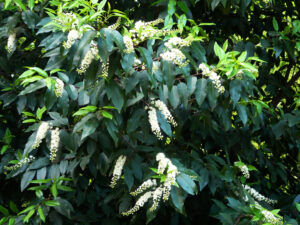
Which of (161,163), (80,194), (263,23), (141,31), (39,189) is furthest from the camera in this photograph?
(263,23)

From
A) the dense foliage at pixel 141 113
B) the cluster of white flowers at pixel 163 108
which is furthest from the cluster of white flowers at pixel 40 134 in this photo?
the cluster of white flowers at pixel 163 108

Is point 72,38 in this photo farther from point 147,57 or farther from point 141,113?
point 141,113

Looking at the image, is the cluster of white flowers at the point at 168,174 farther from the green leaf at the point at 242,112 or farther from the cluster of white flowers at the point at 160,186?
the green leaf at the point at 242,112

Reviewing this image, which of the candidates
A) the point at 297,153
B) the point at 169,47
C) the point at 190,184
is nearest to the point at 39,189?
the point at 190,184

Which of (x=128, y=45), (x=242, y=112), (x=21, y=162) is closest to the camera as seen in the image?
(x=128, y=45)

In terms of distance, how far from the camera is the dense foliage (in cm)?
214

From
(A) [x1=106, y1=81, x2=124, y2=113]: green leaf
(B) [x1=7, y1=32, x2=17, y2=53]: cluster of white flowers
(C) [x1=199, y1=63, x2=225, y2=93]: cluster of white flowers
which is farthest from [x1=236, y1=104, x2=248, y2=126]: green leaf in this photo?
(B) [x1=7, y1=32, x2=17, y2=53]: cluster of white flowers

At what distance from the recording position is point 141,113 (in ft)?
7.25

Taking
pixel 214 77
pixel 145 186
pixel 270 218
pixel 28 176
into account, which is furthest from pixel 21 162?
pixel 270 218

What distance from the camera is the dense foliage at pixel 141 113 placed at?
2.14 metres

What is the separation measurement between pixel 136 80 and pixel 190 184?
0.60m

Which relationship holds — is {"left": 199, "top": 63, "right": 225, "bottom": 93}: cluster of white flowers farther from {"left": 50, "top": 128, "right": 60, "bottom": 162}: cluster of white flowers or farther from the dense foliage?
{"left": 50, "top": 128, "right": 60, "bottom": 162}: cluster of white flowers

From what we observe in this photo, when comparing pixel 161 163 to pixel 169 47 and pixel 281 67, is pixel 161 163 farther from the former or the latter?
pixel 281 67

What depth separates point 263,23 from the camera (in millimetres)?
3812
